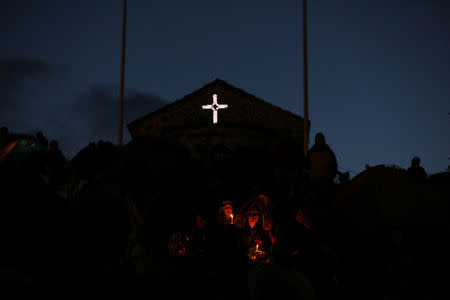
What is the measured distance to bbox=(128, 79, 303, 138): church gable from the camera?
23781 millimetres

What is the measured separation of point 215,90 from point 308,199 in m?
19.8

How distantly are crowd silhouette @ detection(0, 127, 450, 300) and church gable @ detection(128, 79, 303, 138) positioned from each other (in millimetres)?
16322

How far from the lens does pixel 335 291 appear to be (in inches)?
182

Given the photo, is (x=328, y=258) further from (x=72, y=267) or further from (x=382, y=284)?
(x=72, y=267)

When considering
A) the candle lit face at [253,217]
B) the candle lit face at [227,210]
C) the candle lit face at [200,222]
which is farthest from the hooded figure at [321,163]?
the candle lit face at [200,222]

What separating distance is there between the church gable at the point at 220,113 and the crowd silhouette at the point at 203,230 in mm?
16322

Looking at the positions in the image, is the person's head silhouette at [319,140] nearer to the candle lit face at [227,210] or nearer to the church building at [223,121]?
the candle lit face at [227,210]

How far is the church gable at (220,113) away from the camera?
23.8 m

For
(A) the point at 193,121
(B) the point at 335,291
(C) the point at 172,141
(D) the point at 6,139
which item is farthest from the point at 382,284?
(A) the point at 193,121

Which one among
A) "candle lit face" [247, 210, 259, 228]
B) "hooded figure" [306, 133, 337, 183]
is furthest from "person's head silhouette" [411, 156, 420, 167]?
"candle lit face" [247, 210, 259, 228]

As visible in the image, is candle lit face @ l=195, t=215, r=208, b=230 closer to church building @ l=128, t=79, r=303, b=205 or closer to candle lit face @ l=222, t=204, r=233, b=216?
candle lit face @ l=222, t=204, r=233, b=216

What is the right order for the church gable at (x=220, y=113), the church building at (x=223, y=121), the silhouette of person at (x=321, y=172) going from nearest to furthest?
the silhouette of person at (x=321, y=172), the church building at (x=223, y=121), the church gable at (x=220, y=113)

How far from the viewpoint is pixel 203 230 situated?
256 inches

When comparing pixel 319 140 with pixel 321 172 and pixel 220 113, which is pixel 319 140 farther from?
pixel 220 113
